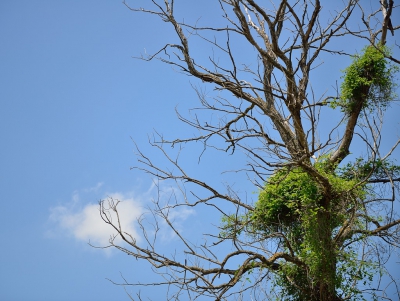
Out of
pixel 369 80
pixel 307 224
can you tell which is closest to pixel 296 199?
pixel 307 224

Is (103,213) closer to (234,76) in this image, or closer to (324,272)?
(234,76)

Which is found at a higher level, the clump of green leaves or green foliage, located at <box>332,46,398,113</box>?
green foliage, located at <box>332,46,398,113</box>

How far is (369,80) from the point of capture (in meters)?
6.26

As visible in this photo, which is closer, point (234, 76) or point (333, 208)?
point (234, 76)

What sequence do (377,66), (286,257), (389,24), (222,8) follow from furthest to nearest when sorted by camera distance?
(389,24)
(377,66)
(286,257)
(222,8)

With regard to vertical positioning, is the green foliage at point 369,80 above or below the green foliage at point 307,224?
above

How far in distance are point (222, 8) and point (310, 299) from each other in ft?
11.8

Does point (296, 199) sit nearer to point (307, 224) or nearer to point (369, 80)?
point (307, 224)

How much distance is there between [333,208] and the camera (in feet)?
18.2

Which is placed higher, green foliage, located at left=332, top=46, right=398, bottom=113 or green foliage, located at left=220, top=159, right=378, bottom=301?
green foliage, located at left=332, top=46, right=398, bottom=113

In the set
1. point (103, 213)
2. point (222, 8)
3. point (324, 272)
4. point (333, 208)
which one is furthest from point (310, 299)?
point (222, 8)

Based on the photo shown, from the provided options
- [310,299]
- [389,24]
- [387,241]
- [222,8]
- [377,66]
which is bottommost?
[310,299]

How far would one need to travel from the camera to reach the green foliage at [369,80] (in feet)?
20.4

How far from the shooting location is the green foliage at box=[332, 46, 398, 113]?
20.4 feet
